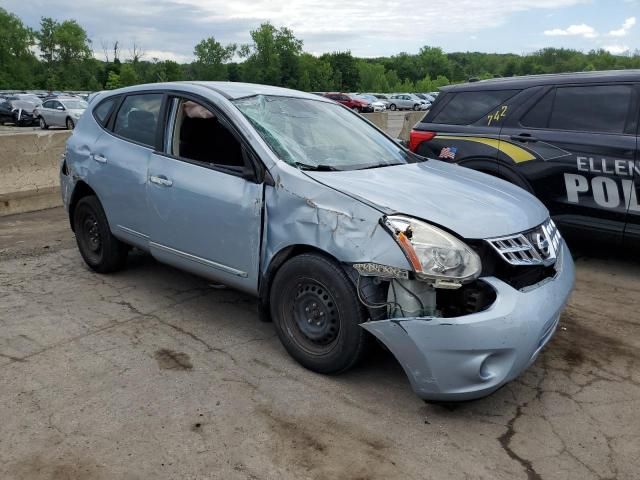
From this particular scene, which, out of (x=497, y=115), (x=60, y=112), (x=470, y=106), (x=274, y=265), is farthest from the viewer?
(x=60, y=112)

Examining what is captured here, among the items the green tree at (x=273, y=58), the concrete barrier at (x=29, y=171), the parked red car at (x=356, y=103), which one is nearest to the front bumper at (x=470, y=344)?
the concrete barrier at (x=29, y=171)

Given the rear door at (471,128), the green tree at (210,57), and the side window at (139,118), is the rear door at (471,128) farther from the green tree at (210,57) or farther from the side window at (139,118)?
the green tree at (210,57)

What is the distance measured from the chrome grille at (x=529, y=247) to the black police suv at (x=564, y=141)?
2.26m

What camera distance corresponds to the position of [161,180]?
4.28 meters

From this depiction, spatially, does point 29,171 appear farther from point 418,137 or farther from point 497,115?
point 497,115

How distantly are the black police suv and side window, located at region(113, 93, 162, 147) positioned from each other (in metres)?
3.29

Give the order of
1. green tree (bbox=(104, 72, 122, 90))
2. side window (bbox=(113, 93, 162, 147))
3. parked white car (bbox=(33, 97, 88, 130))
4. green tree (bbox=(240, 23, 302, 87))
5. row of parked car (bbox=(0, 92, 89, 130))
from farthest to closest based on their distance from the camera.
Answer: green tree (bbox=(240, 23, 302, 87)) → green tree (bbox=(104, 72, 122, 90)) → row of parked car (bbox=(0, 92, 89, 130)) → parked white car (bbox=(33, 97, 88, 130)) → side window (bbox=(113, 93, 162, 147))

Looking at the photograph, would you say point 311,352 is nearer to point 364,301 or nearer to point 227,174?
point 364,301

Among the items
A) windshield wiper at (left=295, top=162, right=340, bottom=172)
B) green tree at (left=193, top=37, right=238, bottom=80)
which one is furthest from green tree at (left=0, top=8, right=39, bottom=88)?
windshield wiper at (left=295, top=162, right=340, bottom=172)

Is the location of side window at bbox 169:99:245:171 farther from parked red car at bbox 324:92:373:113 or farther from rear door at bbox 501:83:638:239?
parked red car at bbox 324:92:373:113

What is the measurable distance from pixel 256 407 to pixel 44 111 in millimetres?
29498

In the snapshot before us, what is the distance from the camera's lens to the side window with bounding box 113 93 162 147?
456 cm

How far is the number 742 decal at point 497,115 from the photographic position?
6227 millimetres

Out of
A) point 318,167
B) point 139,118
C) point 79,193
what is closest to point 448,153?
point 318,167
